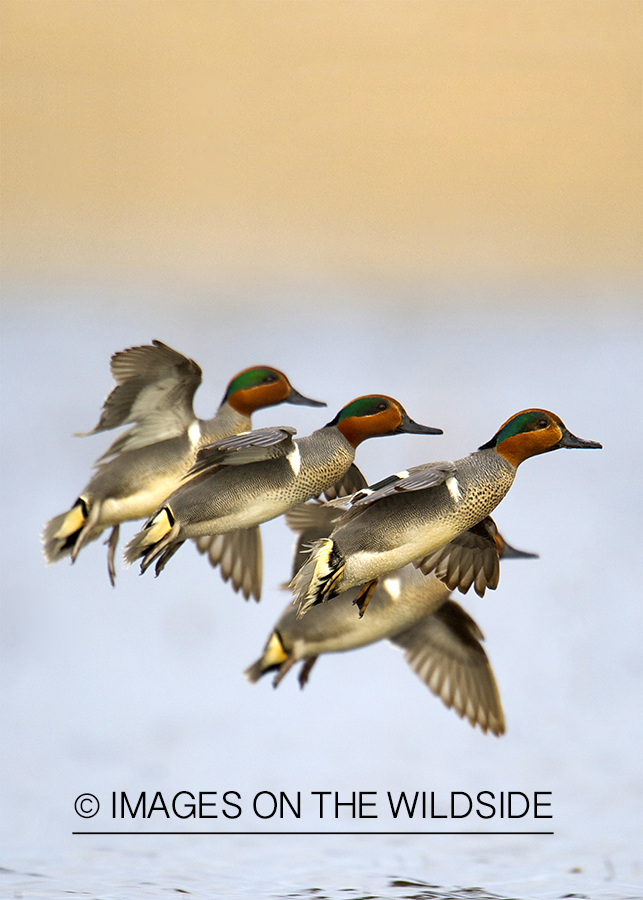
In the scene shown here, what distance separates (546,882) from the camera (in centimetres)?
457

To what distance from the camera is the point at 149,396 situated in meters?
3.86

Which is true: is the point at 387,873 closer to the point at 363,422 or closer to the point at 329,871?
the point at 329,871

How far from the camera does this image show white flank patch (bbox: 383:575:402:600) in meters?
4.48

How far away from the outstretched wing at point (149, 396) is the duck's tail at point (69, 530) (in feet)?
0.63

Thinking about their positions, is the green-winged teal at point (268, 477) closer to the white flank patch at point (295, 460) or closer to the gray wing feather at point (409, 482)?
the white flank patch at point (295, 460)

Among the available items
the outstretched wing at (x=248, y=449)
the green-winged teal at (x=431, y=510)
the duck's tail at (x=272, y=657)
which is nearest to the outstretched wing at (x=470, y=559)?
the green-winged teal at (x=431, y=510)

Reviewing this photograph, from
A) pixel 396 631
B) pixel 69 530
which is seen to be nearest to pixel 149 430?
pixel 69 530

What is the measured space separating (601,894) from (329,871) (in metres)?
0.98

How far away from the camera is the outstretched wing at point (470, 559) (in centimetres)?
349

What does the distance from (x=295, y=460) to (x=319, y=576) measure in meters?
0.38

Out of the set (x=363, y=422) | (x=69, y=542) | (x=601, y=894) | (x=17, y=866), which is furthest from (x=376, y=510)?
(x=17, y=866)

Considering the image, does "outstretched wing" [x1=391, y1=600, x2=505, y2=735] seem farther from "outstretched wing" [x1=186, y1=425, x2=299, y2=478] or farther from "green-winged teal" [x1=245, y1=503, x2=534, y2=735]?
"outstretched wing" [x1=186, y1=425, x2=299, y2=478]

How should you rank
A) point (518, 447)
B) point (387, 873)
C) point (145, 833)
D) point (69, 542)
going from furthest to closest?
point (145, 833) → point (387, 873) → point (69, 542) → point (518, 447)

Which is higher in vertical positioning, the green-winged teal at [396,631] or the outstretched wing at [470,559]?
the green-winged teal at [396,631]
